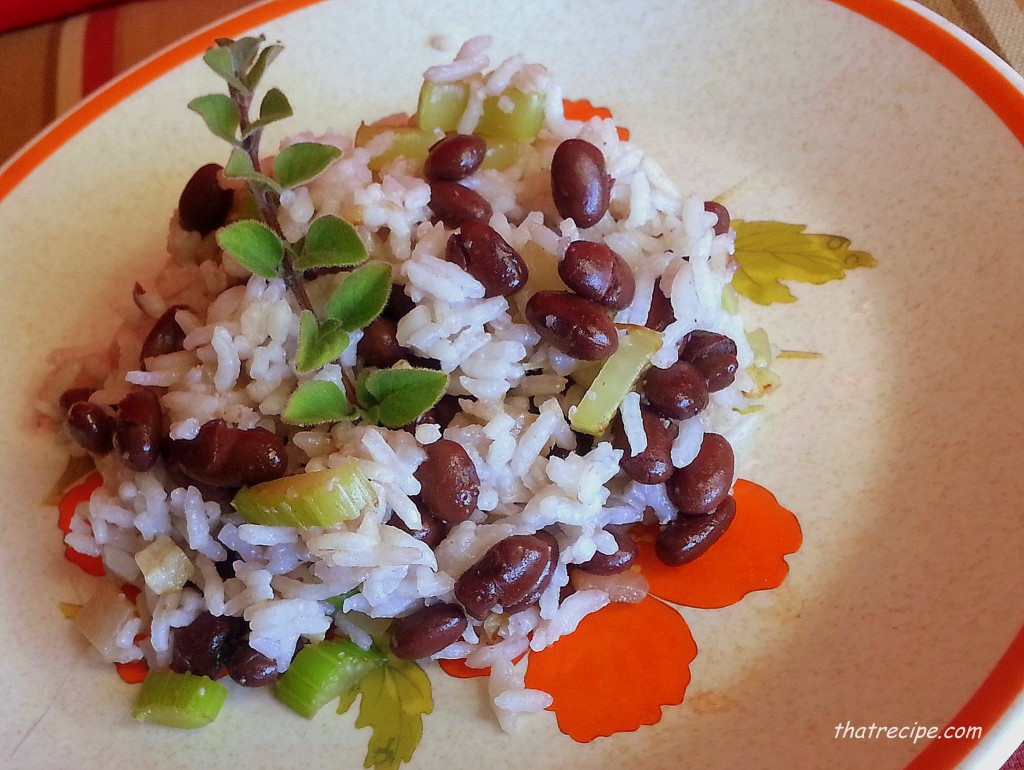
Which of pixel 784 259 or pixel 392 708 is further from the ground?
pixel 784 259

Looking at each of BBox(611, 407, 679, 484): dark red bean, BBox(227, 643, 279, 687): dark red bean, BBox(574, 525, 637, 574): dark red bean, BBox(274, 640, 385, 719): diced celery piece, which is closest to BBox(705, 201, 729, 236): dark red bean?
BBox(611, 407, 679, 484): dark red bean

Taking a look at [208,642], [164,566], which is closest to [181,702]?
Answer: [208,642]

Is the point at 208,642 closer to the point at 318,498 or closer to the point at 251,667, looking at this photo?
the point at 251,667

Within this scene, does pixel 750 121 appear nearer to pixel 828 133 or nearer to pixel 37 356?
pixel 828 133

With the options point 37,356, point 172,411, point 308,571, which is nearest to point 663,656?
point 308,571

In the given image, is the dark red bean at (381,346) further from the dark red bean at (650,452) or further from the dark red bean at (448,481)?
the dark red bean at (650,452)

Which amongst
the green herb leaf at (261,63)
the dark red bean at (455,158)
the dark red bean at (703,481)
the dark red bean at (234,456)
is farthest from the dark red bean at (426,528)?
the green herb leaf at (261,63)
